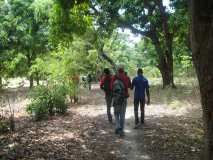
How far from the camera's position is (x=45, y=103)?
50.7ft

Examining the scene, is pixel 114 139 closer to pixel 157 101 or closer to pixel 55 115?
pixel 55 115

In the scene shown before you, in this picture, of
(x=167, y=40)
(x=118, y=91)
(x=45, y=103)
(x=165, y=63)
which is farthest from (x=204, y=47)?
(x=165, y=63)

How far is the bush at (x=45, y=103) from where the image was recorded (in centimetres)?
1529

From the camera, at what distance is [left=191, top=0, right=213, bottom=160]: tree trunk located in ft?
23.2

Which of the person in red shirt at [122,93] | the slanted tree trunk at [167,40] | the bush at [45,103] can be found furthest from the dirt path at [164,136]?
the slanted tree trunk at [167,40]

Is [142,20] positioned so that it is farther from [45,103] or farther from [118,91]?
[118,91]

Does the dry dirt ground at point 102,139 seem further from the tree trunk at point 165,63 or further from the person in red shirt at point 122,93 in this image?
the tree trunk at point 165,63

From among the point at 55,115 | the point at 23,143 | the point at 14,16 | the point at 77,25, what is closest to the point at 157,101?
the point at 55,115

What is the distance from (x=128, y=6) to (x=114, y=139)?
17.1m

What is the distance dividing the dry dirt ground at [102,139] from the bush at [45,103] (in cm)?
38

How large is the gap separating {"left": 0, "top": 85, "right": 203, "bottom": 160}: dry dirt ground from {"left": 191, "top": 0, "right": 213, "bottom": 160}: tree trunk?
7.48ft

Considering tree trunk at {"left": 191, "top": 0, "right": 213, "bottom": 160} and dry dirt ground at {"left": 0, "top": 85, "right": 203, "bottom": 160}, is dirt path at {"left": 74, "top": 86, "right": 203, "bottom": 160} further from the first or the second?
tree trunk at {"left": 191, "top": 0, "right": 213, "bottom": 160}

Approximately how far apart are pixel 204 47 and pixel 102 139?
501 cm

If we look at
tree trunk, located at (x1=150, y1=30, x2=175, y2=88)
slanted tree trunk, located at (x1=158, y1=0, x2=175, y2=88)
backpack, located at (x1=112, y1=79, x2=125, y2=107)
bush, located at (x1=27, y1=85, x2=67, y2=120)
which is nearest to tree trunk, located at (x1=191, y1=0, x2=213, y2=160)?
backpack, located at (x1=112, y1=79, x2=125, y2=107)
